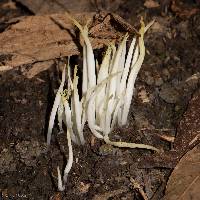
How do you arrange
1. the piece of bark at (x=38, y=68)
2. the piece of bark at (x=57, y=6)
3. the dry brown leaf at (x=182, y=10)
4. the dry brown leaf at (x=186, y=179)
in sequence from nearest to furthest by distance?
the dry brown leaf at (x=186, y=179) < the piece of bark at (x=38, y=68) < the piece of bark at (x=57, y=6) < the dry brown leaf at (x=182, y=10)

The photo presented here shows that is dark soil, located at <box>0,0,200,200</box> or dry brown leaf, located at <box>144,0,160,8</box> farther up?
dry brown leaf, located at <box>144,0,160,8</box>

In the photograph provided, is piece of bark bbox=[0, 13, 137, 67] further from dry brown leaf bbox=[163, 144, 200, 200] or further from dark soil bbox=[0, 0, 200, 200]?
dry brown leaf bbox=[163, 144, 200, 200]

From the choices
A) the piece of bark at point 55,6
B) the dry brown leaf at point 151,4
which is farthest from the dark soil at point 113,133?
the piece of bark at point 55,6

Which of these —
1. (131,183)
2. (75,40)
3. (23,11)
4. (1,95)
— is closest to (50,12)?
(23,11)

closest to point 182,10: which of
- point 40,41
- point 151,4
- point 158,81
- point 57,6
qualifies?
point 151,4

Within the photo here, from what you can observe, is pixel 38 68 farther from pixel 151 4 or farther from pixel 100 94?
pixel 151 4

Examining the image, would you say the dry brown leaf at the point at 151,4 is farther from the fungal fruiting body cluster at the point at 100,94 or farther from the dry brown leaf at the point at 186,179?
the dry brown leaf at the point at 186,179

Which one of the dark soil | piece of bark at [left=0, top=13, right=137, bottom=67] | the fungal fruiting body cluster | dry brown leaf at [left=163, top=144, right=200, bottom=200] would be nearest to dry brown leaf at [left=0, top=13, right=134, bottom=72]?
piece of bark at [left=0, top=13, right=137, bottom=67]
